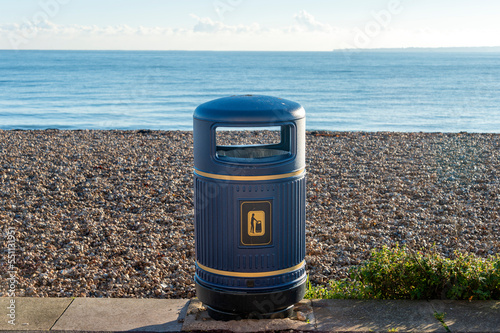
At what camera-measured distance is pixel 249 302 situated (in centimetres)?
330

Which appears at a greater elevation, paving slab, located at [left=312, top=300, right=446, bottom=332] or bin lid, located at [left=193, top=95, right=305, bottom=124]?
bin lid, located at [left=193, top=95, right=305, bottom=124]

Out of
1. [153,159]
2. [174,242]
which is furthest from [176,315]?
[153,159]

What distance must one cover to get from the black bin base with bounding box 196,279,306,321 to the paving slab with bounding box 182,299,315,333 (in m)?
0.04

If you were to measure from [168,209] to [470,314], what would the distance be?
4023mm

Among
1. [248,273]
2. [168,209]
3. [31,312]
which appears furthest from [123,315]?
[168,209]

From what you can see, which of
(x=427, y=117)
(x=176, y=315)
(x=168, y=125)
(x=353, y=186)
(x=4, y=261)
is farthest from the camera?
(x=427, y=117)

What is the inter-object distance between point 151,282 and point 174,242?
998mm

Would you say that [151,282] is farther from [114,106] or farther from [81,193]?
[114,106]

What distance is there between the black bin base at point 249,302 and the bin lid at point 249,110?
109 cm

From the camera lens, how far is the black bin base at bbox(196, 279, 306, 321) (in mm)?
3309

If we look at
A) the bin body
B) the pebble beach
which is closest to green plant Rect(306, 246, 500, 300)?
the pebble beach

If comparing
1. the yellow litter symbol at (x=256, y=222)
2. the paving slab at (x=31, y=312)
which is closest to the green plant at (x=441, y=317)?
the yellow litter symbol at (x=256, y=222)

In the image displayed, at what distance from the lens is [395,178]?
8.21m

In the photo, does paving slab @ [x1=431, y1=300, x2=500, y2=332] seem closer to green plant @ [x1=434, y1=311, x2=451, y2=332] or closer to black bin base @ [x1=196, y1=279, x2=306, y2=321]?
green plant @ [x1=434, y1=311, x2=451, y2=332]
